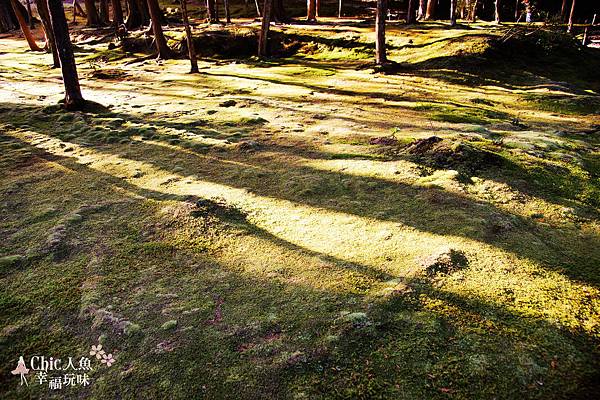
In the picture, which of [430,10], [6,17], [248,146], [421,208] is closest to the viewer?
[421,208]

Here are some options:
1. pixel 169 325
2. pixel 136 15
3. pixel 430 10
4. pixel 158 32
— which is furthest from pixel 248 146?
pixel 136 15

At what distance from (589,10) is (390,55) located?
27.8 meters

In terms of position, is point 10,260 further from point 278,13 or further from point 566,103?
point 278,13

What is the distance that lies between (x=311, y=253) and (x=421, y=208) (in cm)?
211

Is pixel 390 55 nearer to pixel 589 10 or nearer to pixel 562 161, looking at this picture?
pixel 562 161

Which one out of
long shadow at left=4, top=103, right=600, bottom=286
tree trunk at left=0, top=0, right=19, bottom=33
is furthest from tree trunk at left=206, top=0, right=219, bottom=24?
tree trunk at left=0, top=0, right=19, bottom=33

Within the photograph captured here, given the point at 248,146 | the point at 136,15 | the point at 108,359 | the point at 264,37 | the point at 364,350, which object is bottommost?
the point at 108,359

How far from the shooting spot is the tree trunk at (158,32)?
23125 mm

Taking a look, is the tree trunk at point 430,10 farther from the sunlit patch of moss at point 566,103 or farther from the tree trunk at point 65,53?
the tree trunk at point 65,53

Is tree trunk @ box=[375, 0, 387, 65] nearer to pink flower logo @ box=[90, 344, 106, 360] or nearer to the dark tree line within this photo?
the dark tree line

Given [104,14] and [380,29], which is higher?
[104,14]

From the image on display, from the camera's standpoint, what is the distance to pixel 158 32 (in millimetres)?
25000

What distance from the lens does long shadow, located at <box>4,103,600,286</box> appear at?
4.93 meters

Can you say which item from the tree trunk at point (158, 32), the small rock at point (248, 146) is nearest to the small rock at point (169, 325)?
the small rock at point (248, 146)
